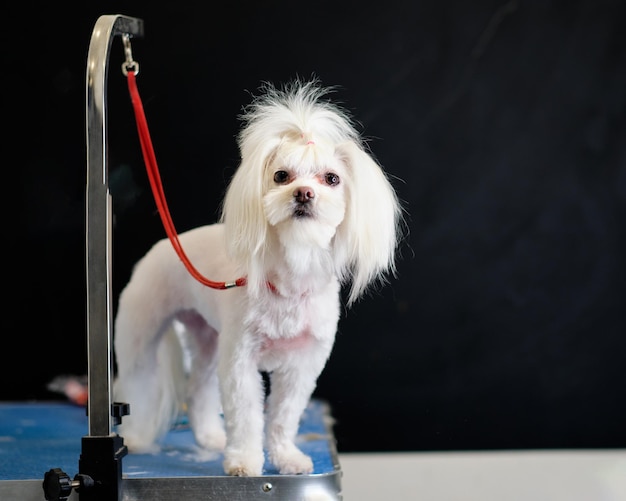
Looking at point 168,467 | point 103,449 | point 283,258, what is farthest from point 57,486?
point 283,258

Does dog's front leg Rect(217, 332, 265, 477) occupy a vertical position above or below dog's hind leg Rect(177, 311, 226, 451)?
below

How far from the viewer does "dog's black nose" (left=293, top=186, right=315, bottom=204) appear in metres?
1.49

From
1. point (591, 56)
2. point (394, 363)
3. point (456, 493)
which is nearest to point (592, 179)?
point (591, 56)

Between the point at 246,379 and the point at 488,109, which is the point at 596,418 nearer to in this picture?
the point at 488,109

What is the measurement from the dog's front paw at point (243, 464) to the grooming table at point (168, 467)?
20 millimetres

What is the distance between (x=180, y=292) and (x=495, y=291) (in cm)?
102

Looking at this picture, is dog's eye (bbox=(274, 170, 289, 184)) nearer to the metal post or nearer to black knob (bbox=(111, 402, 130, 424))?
the metal post

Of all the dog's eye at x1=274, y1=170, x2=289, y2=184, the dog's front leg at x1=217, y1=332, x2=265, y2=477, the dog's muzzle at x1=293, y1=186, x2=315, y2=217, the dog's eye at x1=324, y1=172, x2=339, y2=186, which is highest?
the dog's eye at x1=274, y1=170, x2=289, y2=184

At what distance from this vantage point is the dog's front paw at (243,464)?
1.58m

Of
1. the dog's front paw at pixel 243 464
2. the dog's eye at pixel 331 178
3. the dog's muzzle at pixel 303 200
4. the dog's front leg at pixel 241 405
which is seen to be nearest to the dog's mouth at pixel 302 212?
the dog's muzzle at pixel 303 200

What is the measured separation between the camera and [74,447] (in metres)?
1.94

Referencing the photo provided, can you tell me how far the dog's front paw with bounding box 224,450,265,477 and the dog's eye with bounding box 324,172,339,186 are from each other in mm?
541

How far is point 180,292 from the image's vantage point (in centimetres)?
182

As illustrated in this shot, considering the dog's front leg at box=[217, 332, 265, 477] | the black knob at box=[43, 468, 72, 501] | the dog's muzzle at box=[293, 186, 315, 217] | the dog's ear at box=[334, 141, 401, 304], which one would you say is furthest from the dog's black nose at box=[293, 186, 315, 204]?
the black knob at box=[43, 468, 72, 501]
